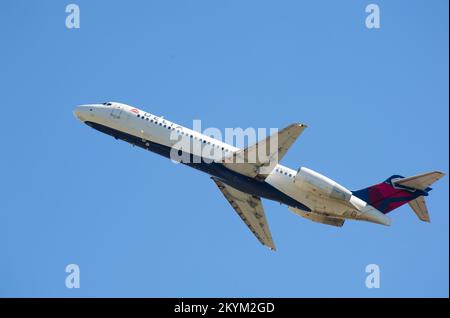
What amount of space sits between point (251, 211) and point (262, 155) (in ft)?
23.0

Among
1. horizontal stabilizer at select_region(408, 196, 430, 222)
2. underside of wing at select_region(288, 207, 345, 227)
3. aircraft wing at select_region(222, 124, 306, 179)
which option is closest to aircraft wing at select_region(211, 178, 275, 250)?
underside of wing at select_region(288, 207, 345, 227)

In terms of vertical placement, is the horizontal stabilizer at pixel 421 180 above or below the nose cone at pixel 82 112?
below

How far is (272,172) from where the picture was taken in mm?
42531

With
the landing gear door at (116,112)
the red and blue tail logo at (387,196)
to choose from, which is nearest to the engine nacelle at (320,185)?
the red and blue tail logo at (387,196)

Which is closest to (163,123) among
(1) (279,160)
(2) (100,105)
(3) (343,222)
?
(2) (100,105)

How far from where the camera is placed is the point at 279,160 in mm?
41156

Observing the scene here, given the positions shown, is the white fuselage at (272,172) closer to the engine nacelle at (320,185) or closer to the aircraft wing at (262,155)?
the engine nacelle at (320,185)

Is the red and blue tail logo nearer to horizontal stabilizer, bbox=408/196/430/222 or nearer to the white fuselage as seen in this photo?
horizontal stabilizer, bbox=408/196/430/222

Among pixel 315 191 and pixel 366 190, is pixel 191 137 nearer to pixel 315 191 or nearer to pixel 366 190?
pixel 315 191

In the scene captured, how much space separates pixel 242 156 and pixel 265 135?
189 centimetres

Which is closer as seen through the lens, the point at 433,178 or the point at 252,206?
the point at 433,178

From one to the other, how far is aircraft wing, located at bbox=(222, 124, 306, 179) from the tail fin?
6.67m

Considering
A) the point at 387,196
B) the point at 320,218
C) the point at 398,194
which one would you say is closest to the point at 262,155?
the point at 320,218

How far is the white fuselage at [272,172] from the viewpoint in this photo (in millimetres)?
41719
